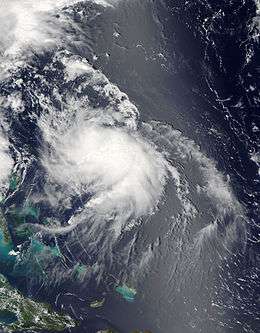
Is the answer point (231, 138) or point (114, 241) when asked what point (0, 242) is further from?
point (231, 138)

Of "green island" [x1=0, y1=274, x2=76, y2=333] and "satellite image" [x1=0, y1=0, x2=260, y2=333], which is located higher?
"satellite image" [x1=0, y1=0, x2=260, y2=333]

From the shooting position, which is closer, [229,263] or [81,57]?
[81,57]

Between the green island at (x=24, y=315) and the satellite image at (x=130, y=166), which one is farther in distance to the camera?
the green island at (x=24, y=315)

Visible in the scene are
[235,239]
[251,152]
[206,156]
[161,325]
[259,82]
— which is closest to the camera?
[259,82]

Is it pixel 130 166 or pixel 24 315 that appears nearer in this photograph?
pixel 130 166

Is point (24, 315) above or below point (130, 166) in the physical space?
below

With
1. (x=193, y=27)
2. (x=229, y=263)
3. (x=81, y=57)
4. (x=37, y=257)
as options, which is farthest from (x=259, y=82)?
(x=37, y=257)

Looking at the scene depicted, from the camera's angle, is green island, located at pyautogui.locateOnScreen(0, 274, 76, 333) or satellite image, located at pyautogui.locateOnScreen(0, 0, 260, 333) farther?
green island, located at pyautogui.locateOnScreen(0, 274, 76, 333)

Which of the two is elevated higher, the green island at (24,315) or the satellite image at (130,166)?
the satellite image at (130,166)
